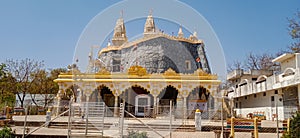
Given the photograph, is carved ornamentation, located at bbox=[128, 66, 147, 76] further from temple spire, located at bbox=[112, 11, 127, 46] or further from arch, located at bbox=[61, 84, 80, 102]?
temple spire, located at bbox=[112, 11, 127, 46]

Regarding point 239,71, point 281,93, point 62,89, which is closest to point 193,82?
point 281,93

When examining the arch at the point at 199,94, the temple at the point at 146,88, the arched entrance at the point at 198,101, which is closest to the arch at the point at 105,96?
the temple at the point at 146,88

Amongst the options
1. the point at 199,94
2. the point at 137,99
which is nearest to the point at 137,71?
the point at 137,99

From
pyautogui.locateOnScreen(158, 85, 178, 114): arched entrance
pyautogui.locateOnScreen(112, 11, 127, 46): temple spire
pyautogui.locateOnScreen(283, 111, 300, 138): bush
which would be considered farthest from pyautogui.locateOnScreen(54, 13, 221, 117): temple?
pyautogui.locateOnScreen(283, 111, 300, 138): bush

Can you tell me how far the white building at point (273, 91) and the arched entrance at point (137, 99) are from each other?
8937mm

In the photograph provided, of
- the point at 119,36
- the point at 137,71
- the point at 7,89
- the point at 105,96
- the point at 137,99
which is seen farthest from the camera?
the point at 119,36

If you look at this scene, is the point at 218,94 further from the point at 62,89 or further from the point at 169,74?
the point at 62,89

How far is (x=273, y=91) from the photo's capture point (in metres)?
20.4

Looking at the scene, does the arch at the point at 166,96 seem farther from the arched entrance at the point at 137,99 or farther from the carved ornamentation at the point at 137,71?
the carved ornamentation at the point at 137,71

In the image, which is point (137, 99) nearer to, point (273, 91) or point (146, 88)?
point (146, 88)

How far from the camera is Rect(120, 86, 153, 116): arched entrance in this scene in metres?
19.4

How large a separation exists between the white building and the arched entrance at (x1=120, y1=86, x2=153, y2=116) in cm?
894

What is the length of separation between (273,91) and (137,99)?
426 inches

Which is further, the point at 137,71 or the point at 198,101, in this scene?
the point at 198,101
